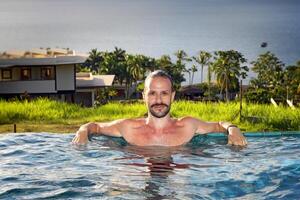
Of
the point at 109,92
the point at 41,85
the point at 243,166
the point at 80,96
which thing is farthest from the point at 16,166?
the point at 109,92

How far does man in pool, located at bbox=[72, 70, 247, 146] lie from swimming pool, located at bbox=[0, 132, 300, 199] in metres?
0.12

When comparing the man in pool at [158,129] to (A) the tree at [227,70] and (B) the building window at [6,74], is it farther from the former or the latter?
(A) the tree at [227,70]

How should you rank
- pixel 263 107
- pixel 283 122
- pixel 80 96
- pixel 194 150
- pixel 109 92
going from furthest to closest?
pixel 109 92 → pixel 80 96 → pixel 263 107 → pixel 283 122 → pixel 194 150

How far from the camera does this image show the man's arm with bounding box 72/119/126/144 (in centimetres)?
685

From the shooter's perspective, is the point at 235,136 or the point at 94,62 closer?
the point at 235,136

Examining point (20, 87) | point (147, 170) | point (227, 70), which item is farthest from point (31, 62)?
point (227, 70)

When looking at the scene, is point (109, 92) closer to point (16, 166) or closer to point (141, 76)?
point (141, 76)

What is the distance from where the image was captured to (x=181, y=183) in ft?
17.2

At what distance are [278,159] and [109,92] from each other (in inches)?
2196

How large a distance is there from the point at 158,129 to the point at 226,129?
91 cm

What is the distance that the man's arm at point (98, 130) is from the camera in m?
6.85

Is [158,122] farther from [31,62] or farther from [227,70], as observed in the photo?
[227,70]

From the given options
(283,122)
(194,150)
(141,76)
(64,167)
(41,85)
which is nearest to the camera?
(64,167)

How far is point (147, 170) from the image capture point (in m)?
5.86
